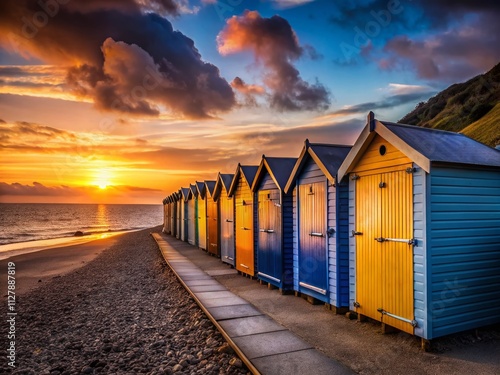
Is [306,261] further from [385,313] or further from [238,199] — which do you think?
[238,199]

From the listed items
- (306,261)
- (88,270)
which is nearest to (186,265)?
(88,270)

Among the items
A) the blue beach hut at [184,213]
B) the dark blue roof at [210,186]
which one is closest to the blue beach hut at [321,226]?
the dark blue roof at [210,186]

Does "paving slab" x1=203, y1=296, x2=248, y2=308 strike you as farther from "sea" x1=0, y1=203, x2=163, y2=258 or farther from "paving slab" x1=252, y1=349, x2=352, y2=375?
"sea" x1=0, y1=203, x2=163, y2=258

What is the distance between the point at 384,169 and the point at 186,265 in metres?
11.2

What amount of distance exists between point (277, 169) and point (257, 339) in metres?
5.62

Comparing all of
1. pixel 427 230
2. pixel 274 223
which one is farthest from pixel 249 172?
pixel 427 230

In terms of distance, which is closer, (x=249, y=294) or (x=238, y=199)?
(x=249, y=294)

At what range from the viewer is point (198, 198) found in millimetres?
23312

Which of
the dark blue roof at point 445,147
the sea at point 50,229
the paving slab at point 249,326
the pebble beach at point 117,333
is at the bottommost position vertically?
the sea at point 50,229

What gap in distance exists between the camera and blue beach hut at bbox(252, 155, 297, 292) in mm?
10586

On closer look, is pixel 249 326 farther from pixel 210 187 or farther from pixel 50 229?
pixel 50 229

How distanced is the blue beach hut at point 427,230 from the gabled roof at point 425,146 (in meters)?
0.02

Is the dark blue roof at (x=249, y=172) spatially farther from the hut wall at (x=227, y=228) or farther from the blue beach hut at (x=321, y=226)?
the blue beach hut at (x=321, y=226)

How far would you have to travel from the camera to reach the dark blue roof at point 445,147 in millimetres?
6293
